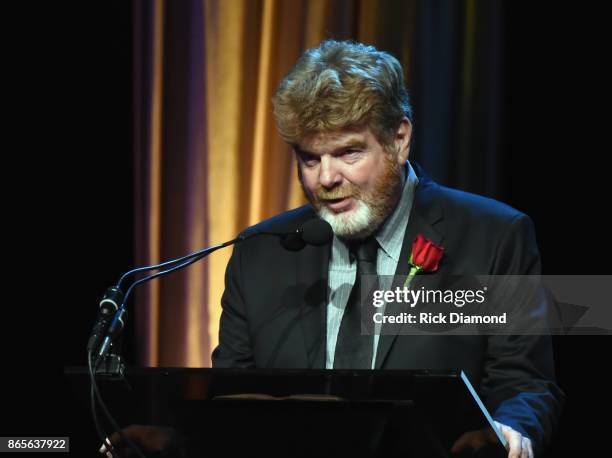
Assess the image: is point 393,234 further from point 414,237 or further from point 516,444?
point 516,444

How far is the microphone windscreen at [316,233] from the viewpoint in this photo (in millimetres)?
2104

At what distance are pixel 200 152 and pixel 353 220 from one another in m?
1.51

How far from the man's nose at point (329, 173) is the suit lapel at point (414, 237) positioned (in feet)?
1.00

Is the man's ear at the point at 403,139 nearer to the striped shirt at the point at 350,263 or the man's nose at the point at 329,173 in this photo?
the striped shirt at the point at 350,263

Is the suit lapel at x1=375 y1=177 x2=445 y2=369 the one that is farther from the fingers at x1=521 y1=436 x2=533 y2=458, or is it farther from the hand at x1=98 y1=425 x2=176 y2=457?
the hand at x1=98 y1=425 x2=176 y2=457

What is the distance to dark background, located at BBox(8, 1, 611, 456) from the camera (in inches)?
129

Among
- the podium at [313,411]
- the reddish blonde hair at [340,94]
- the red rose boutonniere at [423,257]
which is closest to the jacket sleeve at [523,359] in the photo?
the red rose boutonniere at [423,257]

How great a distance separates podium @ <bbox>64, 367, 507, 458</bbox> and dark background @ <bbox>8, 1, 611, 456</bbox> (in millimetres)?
1731

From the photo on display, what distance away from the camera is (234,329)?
9.07 ft

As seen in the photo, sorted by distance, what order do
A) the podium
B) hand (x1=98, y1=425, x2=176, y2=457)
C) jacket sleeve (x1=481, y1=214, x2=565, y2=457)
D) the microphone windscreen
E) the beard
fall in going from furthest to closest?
the beard
jacket sleeve (x1=481, y1=214, x2=565, y2=457)
the microphone windscreen
hand (x1=98, y1=425, x2=176, y2=457)
the podium

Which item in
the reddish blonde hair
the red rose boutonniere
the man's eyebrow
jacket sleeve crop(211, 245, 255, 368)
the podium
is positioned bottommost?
jacket sleeve crop(211, 245, 255, 368)

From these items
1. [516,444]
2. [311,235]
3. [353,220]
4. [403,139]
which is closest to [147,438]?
[311,235]

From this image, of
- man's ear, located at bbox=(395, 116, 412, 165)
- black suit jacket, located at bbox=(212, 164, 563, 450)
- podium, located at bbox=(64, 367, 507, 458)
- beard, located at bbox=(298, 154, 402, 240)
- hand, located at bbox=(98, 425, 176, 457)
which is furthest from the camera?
man's ear, located at bbox=(395, 116, 412, 165)

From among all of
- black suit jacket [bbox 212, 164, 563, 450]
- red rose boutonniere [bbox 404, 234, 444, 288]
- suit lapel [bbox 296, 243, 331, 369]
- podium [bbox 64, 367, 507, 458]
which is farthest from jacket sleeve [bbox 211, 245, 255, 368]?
podium [bbox 64, 367, 507, 458]
